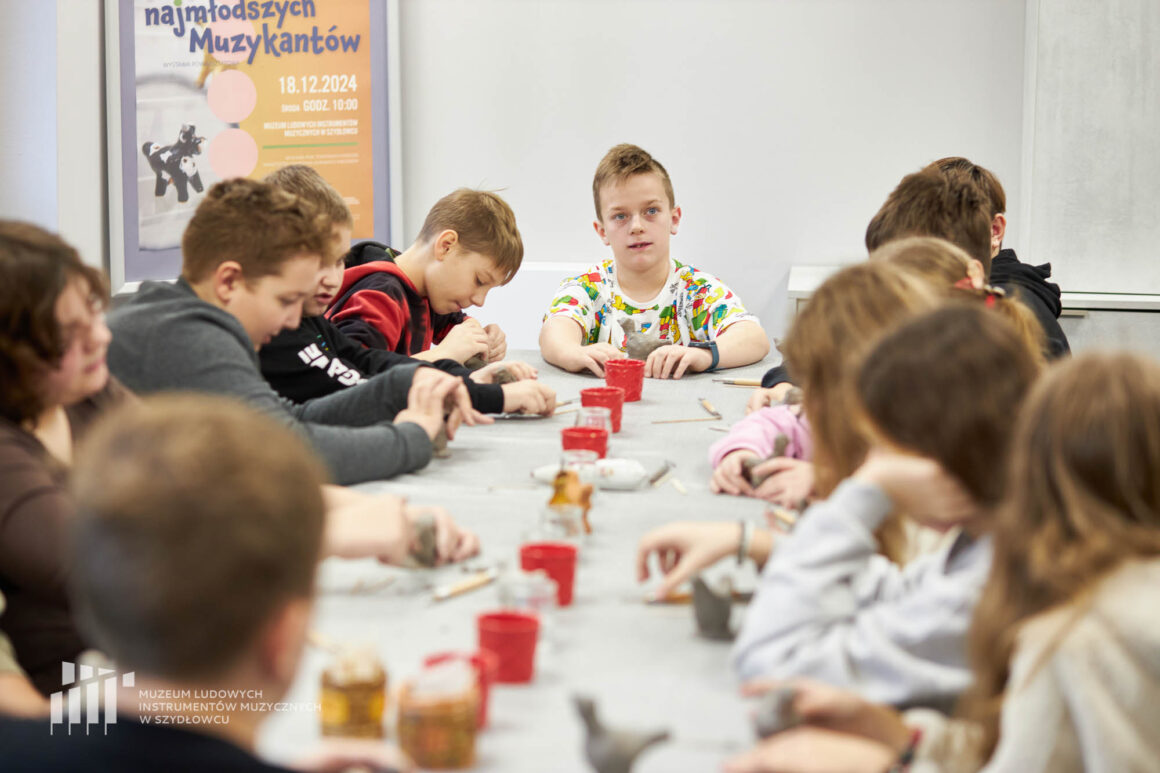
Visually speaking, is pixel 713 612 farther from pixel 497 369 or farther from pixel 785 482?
pixel 497 369

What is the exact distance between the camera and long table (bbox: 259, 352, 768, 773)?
3.45 ft

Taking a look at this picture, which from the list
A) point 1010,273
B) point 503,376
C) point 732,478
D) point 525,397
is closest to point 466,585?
point 732,478

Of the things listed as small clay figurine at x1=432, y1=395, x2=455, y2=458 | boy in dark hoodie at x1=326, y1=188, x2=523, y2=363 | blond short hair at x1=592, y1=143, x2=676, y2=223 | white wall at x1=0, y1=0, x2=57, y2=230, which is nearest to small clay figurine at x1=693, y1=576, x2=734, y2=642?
small clay figurine at x1=432, y1=395, x2=455, y2=458

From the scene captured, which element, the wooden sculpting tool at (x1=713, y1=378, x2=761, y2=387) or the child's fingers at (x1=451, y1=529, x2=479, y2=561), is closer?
the child's fingers at (x1=451, y1=529, x2=479, y2=561)

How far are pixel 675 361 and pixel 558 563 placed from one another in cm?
207

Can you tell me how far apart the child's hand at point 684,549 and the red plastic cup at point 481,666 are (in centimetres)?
36

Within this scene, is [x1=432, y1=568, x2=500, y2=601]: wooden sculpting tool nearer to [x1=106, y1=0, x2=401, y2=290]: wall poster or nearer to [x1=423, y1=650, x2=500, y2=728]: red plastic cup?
[x1=423, y1=650, x2=500, y2=728]: red plastic cup

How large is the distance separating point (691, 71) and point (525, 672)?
14.9ft

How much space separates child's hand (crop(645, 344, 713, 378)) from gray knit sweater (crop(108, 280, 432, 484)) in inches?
56.2

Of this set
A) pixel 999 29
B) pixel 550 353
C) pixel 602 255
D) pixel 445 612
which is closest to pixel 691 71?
pixel 602 255

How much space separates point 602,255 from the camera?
5.50 m

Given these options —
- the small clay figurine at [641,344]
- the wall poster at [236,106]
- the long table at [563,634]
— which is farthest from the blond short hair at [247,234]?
the wall poster at [236,106]

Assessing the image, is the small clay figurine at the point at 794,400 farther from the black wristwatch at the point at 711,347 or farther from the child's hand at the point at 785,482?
the black wristwatch at the point at 711,347

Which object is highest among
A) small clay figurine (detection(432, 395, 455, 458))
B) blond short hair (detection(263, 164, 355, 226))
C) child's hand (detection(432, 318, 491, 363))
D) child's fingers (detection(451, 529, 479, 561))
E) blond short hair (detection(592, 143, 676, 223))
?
blond short hair (detection(592, 143, 676, 223))
